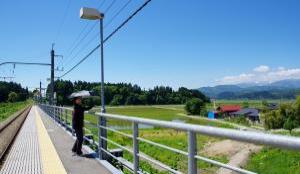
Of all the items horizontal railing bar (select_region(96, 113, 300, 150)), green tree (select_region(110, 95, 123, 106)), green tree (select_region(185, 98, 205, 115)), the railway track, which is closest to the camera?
horizontal railing bar (select_region(96, 113, 300, 150))

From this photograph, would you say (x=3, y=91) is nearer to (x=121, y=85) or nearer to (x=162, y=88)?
(x=121, y=85)

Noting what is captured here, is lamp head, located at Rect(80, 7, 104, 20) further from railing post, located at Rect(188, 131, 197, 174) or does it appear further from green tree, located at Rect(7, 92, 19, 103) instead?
green tree, located at Rect(7, 92, 19, 103)

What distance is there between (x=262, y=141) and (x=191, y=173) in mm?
1585

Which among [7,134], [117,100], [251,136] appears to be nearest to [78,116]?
[251,136]

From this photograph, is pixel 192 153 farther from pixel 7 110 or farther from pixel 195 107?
pixel 195 107

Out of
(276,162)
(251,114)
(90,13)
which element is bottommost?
(276,162)

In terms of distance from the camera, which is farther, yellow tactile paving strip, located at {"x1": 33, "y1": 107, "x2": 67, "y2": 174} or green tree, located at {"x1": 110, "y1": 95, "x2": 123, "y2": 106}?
green tree, located at {"x1": 110, "y1": 95, "x2": 123, "y2": 106}

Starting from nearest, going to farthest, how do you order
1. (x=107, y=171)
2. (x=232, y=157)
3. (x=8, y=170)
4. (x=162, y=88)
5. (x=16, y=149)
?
(x=107, y=171) < (x=8, y=170) < (x=16, y=149) < (x=232, y=157) < (x=162, y=88)

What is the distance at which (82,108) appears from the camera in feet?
35.0

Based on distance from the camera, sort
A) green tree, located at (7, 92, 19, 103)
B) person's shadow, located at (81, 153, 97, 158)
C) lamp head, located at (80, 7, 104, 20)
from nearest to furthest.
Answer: person's shadow, located at (81, 153, 97, 158) < lamp head, located at (80, 7, 104, 20) < green tree, located at (7, 92, 19, 103)

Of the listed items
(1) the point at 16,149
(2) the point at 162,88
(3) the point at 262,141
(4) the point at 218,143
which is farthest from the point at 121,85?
(3) the point at 262,141

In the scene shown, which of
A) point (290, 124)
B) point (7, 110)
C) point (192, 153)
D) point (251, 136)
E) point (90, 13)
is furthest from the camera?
point (7, 110)

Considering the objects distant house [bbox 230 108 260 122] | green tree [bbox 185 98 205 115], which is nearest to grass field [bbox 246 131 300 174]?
distant house [bbox 230 108 260 122]

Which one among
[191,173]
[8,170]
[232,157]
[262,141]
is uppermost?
[262,141]
